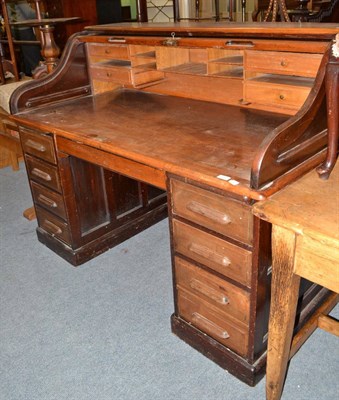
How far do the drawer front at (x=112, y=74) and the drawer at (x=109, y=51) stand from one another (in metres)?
0.06

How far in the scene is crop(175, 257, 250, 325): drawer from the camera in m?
1.53

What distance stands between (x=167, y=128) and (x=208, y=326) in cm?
82

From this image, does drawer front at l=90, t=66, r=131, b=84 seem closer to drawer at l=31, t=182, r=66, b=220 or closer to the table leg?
drawer at l=31, t=182, r=66, b=220

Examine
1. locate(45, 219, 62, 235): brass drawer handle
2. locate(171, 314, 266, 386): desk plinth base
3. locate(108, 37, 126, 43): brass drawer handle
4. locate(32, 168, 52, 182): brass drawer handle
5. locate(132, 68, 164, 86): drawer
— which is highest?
locate(108, 37, 126, 43): brass drawer handle

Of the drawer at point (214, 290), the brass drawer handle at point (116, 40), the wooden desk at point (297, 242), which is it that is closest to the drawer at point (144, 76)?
the brass drawer handle at point (116, 40)

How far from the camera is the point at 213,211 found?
146 centimetres

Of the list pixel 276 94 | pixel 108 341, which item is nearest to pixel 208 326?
pixel 108 341

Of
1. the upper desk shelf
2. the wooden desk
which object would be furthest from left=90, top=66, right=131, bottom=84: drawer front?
the wooden desk

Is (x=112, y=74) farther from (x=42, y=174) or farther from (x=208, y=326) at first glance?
(x=208, y=326)

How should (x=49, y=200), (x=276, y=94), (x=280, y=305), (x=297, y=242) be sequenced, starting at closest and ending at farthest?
(x=297, y=242) < (x=280, y=305) < (x=276, y=94) < (x=49, y=200)

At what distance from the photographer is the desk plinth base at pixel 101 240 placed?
2424mm

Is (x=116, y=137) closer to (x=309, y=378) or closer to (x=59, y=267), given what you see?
(x=59, y=267)

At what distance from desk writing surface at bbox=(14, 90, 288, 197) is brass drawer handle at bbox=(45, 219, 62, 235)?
24.9 inches

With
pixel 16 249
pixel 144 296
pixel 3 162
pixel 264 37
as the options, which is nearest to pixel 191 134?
pixel 264 37
